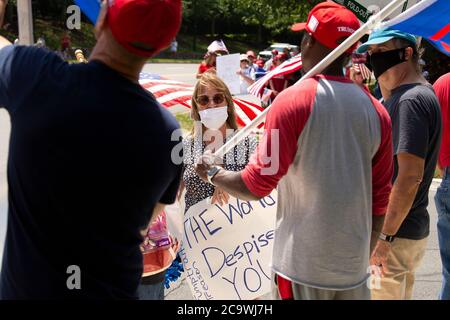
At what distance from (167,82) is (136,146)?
226cm

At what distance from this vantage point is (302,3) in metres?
16.9

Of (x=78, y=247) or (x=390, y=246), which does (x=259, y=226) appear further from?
(x=78, y=247)

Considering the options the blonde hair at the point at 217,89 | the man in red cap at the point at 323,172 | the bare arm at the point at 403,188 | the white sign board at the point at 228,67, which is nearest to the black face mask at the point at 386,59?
the bare arm at the point at 403,188

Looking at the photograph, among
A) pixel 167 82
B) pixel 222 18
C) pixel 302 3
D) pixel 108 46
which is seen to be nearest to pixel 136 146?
pixel 108 46

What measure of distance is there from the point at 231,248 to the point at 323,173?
47.0 inches

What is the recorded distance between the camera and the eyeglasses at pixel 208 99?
3580mm

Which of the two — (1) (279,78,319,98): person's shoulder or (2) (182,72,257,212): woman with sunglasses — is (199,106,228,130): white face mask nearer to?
(2) (182,72,257,212): woman with sunglasses

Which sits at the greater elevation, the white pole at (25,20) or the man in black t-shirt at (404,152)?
the white pole at (25,20)

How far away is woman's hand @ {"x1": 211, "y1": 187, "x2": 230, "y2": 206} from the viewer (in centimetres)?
327

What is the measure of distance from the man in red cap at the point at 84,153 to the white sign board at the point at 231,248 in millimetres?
1467

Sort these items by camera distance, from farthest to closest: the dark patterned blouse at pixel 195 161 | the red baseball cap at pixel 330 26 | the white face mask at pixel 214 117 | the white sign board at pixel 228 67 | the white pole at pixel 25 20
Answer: the white sign board at pixel 228 67
the white face mask at pixel 214 117
the dark patterned blouse at pixel 195 161
the white pole at pixel 25 20
the red baseball cap at pixel 330 26

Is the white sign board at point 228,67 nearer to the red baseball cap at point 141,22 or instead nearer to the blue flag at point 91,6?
the blue flag at point 91,6

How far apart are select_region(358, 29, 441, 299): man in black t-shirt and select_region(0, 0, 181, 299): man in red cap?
1530 millimetres

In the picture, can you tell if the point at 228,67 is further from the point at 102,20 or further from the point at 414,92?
the point at 102,20
